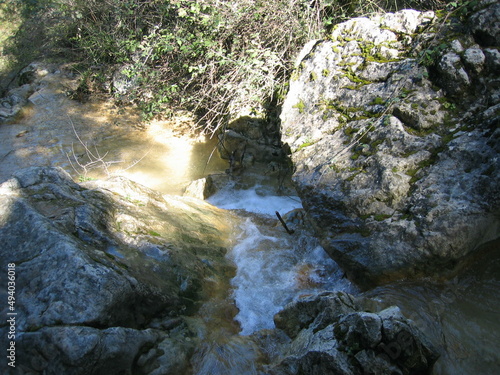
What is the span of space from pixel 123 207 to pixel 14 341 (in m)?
2.03

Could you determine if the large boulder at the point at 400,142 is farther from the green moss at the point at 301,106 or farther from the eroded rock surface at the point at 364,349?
the eroded rock surface at the point at 364,349

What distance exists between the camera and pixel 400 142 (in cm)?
413

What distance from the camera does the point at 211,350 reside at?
305cm

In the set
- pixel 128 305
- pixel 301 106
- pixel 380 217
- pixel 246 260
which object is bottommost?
pixel 246 260

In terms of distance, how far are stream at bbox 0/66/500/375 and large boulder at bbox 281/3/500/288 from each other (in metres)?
0.36

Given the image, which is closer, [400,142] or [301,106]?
[400,142]

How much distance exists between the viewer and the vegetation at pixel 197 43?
22.2 ft

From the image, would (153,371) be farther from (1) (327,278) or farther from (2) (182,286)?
(1) (327,278)

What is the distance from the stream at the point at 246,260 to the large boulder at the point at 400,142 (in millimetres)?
359

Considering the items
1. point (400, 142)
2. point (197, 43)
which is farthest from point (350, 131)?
point (197, 43)

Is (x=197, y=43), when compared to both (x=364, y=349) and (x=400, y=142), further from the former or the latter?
(x=364, y=349)

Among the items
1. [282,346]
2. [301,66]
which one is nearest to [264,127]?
[301,66]

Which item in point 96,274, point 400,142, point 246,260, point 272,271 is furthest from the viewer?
point 246,260

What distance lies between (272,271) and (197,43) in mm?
5261
